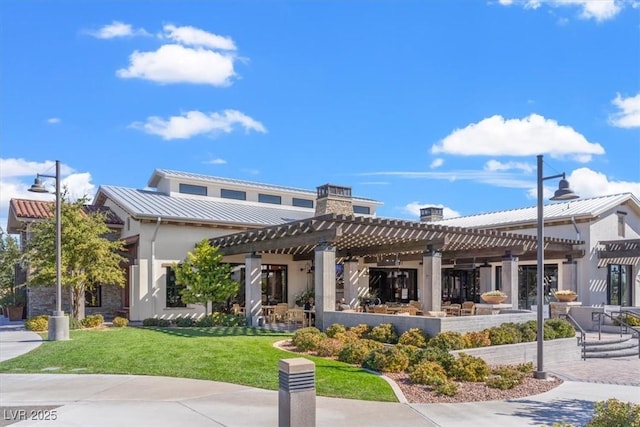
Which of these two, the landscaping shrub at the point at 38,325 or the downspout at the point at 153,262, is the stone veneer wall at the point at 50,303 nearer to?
the landscaping shrub at the point at 38,325

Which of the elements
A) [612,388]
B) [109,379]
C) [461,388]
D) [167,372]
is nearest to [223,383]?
[167,372]

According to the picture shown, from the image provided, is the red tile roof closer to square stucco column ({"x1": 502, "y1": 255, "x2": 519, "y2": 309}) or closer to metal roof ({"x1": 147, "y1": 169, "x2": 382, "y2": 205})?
metal roof ({"x1": 147, "y1": 169, "x2": 382, "y2": 205})

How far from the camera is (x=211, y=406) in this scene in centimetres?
880

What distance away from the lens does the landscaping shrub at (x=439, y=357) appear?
1157 centimetres

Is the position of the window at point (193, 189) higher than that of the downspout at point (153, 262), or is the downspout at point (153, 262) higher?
the window at point (193, 189)

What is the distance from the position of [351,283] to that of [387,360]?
41.1 ft

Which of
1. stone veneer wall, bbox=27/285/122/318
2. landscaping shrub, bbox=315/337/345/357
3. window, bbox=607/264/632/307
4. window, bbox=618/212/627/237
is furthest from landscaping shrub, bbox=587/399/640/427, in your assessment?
window, bbox=618/212/627/237

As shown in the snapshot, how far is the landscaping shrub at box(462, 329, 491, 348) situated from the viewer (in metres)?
13.7

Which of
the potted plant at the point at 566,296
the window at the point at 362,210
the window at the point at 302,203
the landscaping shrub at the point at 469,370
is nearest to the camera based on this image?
the landscaping shrub at the point at 469,370

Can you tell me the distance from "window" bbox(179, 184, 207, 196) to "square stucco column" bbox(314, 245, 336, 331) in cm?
1389

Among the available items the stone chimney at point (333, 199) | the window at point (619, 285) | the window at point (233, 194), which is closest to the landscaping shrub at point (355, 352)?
the stone chimney at point (333, 199)

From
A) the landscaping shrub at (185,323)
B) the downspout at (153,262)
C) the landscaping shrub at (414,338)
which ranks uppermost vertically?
the downspout at (153,262)

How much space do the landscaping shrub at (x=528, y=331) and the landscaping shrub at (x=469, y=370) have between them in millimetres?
4306

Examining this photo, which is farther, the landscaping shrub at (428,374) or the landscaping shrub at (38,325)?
the landscaping shrub at (38,325)
